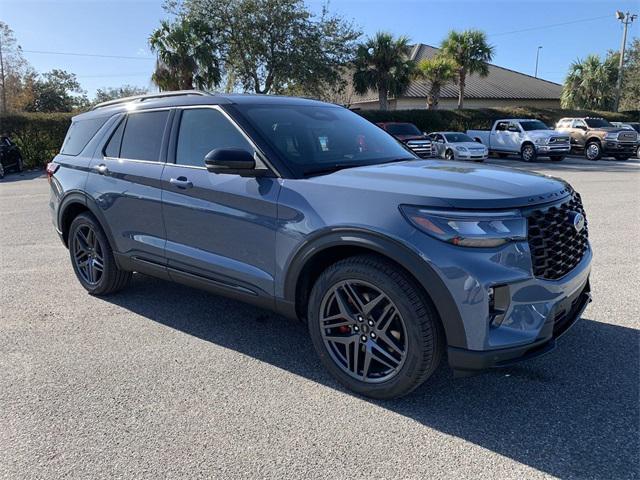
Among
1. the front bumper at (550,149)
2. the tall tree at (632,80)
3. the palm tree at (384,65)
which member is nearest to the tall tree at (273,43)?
the palm tree at (384,65)

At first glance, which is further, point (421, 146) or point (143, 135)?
point (421, 146)

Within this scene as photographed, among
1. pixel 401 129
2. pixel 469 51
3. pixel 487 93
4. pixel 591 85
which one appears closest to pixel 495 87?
pixel 487 93

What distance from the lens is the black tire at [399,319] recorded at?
268cm

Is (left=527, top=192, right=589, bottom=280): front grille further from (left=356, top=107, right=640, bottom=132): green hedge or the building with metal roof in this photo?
the building with metal roof

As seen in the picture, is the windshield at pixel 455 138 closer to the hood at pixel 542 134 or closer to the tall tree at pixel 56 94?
the hood at pixel 542 134

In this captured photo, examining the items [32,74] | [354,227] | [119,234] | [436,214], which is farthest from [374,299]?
[32,74]

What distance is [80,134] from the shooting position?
5078mm

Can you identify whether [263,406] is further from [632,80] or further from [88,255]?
[632,80]

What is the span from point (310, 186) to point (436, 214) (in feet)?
2.83

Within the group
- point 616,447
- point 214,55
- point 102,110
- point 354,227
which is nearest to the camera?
point 616,447

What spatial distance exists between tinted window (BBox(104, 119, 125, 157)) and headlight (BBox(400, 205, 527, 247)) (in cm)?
319

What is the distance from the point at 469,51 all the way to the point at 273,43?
13.4m

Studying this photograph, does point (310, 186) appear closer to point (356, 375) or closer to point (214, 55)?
point (356, 375)

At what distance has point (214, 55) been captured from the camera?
26672 millimetres
